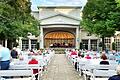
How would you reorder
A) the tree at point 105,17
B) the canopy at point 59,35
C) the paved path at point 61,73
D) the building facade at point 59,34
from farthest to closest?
the canopy at point 59,35 < the building facade at point 59,34 < the tree at point 105,17 < the paved path at point 61,73

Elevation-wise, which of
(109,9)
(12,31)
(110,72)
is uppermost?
(109,9)

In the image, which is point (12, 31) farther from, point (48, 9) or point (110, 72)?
point (48, 9)

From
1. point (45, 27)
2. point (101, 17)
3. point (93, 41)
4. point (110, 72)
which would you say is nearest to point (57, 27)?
point (45, 27)

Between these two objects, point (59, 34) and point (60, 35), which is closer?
point (59, 34)

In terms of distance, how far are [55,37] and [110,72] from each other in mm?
79083

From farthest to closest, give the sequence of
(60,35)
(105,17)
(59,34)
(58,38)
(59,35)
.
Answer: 1. (58,38)
2. (60,35)
3. (59,35)
4. (59,34)
5. (105,17)

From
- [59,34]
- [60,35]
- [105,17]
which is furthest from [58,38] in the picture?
[105,17]

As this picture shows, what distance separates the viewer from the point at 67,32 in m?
90.6

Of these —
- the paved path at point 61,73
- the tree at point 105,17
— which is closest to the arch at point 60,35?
the tree at point 105,17

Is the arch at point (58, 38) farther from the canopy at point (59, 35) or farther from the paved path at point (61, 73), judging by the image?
the paved path at point (61, 73)

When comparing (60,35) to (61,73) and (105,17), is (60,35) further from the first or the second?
(61,73)

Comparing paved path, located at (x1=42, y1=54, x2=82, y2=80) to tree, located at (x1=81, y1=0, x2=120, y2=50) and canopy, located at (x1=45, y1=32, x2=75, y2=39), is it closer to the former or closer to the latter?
tree, located at (x1=81, y1=0, x2=120, y2=50)

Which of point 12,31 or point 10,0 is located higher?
point 10,0

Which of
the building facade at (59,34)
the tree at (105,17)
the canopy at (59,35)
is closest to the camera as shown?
the tree at (105,17)
